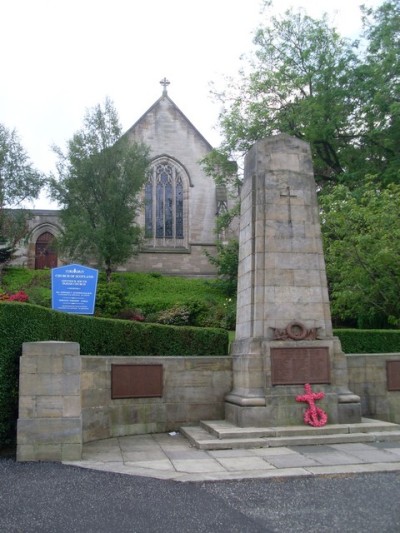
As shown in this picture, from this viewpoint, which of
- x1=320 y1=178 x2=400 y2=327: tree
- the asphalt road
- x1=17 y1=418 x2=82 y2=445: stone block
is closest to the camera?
the asphalt road

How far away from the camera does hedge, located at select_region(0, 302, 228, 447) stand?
7.76m

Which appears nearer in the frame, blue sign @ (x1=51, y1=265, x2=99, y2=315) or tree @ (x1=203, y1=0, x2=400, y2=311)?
blue sign @ (x1=51, y1=265, x2=99, y2=315)

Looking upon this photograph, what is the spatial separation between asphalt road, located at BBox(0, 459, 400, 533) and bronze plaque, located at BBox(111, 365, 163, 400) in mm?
2956

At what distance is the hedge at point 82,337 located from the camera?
776cm

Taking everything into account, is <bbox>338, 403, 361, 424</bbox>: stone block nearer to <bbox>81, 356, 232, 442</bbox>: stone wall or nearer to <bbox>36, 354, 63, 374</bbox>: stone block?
<bbox>81, 356, 232, 442</bbox>: stone wall

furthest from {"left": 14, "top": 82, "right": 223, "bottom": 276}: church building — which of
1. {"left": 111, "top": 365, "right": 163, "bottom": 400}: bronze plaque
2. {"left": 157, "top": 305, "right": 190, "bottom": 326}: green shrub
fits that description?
{"left": 111, "top": 365, "right": 163, "bottom": 400}: bronze plaque

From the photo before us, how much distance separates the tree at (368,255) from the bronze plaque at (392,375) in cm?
400

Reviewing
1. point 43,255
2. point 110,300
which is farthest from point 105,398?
point 43,255

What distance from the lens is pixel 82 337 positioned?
969cm

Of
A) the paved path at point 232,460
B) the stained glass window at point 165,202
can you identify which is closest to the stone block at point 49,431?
the paved path at point 232,460

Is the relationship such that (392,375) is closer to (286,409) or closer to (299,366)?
(299,366)

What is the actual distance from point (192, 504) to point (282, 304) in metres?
5.31

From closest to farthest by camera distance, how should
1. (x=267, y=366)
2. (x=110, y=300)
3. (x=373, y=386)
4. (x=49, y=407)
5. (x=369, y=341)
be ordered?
1. (x=49, y=407)
2. (x=267, y=366)
3. (x=373, y=386)
4. (x=369, y=341)
5. (x=110, y=300)

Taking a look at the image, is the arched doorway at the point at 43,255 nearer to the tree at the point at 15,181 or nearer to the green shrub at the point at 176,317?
the tree at the point at 15,181
